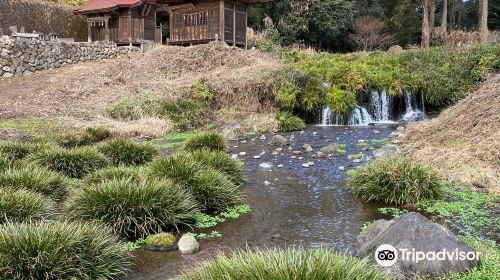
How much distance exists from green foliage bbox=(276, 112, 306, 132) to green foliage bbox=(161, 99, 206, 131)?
11.8ft

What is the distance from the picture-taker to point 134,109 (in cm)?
1847

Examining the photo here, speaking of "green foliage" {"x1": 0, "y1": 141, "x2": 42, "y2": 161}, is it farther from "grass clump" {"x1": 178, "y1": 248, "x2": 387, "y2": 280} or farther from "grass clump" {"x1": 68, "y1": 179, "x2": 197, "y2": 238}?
"grass clump" {"x1": 178, "y1": 248, "x2": 387, "y2": 280}

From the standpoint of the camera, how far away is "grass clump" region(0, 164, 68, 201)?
754cm

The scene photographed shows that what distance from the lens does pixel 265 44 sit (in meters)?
30.8

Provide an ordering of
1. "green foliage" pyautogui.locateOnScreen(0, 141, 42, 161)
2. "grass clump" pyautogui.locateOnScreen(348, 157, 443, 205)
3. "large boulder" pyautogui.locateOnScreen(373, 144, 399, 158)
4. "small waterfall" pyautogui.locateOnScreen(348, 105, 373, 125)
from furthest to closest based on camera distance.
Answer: "small waterfall" pyautogui.locateOnScreen(348, 105, 373, 125)
"large boulder" pyautogui.locateOnScreen(373, 144, 399, 158)
"green foliage" pyautogui.locateOnScreen(0, 141, 42, 161)
"grass clump" pyautogui.locateOnScreen(348, 157, 443, 205)

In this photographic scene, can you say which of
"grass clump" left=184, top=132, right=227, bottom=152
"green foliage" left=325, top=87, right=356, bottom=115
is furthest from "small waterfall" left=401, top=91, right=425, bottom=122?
"grass clump" left=184, top=132, right=227, bottom=152

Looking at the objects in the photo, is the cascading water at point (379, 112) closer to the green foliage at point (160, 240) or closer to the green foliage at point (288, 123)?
the green foliage at point (288, 123)

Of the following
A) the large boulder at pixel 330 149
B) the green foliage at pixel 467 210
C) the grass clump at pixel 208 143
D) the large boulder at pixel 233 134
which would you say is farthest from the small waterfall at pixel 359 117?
the green foliage at pixel 467 210

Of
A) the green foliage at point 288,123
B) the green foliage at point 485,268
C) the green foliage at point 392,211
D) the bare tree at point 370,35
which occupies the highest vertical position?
the bare tree at point 370,35

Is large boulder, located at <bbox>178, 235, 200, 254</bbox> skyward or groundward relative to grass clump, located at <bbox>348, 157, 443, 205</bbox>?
groundward

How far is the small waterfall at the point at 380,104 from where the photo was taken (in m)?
21.3

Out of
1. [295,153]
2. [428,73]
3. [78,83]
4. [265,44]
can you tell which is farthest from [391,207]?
[265,44]

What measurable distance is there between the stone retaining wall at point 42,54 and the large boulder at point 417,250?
24745 mm

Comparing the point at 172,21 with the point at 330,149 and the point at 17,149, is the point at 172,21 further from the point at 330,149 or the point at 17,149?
the point at 17,149
